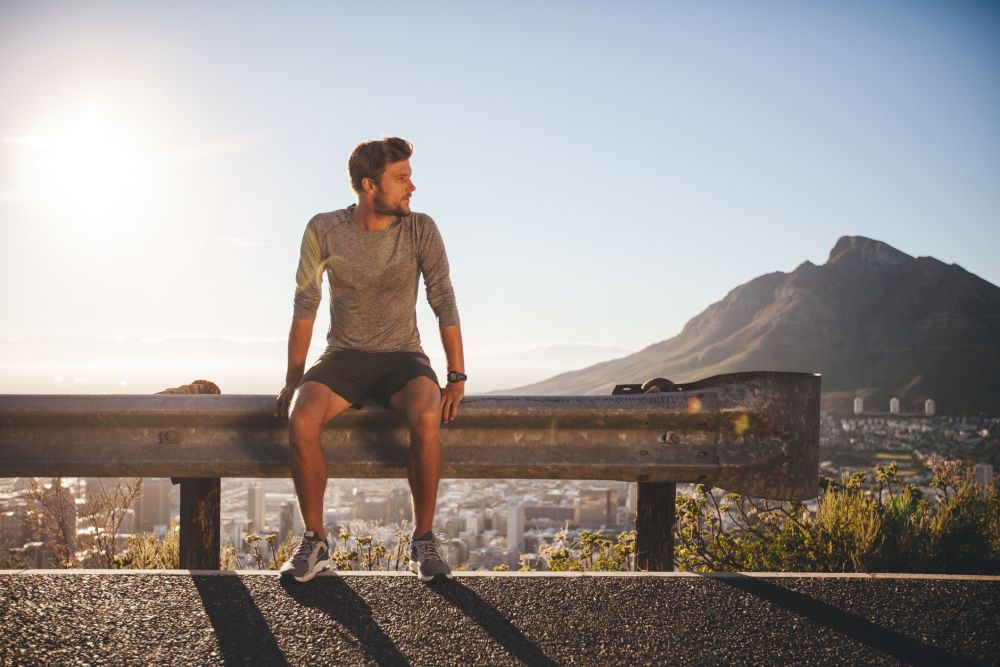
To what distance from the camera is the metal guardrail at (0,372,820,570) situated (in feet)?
10.1

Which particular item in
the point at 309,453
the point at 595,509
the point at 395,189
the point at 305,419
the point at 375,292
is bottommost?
the point at 595,509

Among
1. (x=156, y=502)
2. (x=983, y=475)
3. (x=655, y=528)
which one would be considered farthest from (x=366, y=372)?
(x=156, y=502)

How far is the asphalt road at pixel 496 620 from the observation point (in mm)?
2051

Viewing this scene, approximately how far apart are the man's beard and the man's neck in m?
0.05

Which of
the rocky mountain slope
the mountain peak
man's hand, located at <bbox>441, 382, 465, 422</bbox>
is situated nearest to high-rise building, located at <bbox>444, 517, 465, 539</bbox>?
man's hand, located at <bbox>441, 382, 465, 422</bbox>

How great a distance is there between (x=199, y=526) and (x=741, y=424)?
96.9 inches

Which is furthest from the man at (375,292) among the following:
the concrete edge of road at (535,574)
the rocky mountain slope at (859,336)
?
the rocky mountain slope at (859,336)

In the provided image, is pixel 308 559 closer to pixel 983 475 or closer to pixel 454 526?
pixel 454 526

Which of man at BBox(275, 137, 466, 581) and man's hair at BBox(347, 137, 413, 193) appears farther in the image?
man's hair at BBox(347, 137, 413, 193)

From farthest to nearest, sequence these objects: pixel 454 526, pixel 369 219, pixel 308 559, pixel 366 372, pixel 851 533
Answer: pixel 454 526 → pixel 851 533 → pixel 369 219 → pixel 366 372 → pixel 308 559

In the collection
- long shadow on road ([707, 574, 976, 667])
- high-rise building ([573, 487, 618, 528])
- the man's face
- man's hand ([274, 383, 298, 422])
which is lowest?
high-rise building ([573, 487, 618, 528])

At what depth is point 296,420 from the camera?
9.95 ft

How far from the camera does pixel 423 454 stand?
3.03 m

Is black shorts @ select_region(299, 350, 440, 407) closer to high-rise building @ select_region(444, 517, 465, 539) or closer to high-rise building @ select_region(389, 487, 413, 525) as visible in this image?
high-rise building @ select_region(389, 487, 413, 525)
